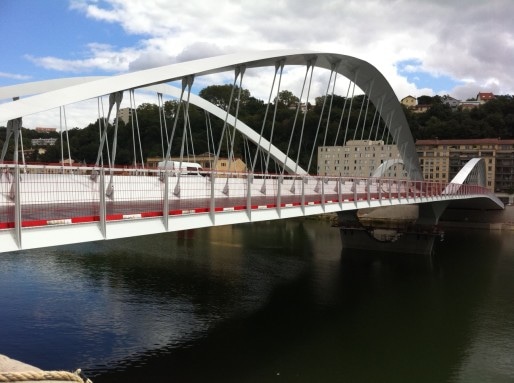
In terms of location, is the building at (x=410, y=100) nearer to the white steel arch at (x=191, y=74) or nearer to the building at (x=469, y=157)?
the building at (x=469, y=157)

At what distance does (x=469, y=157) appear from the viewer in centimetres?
8388

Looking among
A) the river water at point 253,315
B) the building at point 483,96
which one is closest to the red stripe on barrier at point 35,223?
the river water at point 253,315

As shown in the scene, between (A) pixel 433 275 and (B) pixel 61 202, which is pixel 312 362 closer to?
(B) pixel 61 202

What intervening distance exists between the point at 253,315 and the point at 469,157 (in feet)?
246

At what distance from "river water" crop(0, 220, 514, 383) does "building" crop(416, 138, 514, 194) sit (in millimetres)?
54116

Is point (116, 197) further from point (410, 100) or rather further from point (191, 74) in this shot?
point (410, 100)

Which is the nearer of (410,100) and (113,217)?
(113,217)

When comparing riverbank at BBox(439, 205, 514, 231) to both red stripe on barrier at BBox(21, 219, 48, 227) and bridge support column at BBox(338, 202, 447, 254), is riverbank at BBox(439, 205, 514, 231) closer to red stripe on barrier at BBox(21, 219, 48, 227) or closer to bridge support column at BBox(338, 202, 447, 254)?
bridge support column at BBox(338, 202, 447, 254)

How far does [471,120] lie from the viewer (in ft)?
307

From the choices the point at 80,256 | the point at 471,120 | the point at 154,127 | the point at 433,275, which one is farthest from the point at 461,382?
the point at 471,120

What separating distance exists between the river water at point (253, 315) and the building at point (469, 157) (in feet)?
178

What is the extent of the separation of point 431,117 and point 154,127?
69.2 meters

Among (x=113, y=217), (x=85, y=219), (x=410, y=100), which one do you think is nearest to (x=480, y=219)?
(x=113, y=217)

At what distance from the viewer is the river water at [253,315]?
14.0 meters
